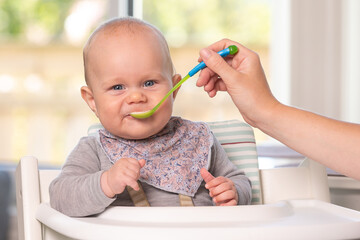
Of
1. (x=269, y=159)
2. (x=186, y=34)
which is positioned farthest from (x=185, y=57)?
(x=269, y=159)

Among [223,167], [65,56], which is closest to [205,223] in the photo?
[223,167]

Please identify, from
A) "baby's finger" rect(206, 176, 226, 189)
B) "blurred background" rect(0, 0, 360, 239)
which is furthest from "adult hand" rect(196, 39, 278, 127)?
"blurred background" rect(0, 0, 360, 239)

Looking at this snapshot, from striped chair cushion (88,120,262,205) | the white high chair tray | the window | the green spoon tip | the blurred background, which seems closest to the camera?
the white high chair tray

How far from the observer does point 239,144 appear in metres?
1.08

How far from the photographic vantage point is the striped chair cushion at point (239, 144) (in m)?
1.04

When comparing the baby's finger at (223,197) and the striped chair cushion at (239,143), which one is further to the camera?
the striped chair cushion at (239,143)

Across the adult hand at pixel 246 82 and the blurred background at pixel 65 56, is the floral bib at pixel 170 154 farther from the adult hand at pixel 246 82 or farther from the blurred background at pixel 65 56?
the blurred background at pixel 65 56

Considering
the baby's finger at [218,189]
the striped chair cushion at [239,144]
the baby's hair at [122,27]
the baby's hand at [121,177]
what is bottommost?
the baby's finger at [218,189]

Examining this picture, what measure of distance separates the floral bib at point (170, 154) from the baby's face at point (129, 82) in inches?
1.2

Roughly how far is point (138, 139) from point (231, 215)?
0.91 feet

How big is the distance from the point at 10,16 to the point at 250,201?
3.00m

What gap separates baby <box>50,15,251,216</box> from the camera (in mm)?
872

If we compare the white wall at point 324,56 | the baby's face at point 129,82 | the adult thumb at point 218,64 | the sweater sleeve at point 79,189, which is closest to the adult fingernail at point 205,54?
the adult thumb at point 218,64

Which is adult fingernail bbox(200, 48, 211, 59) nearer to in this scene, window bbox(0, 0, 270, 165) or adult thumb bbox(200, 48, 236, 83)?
adult thumb bbox(200, 48, 236, 83)
